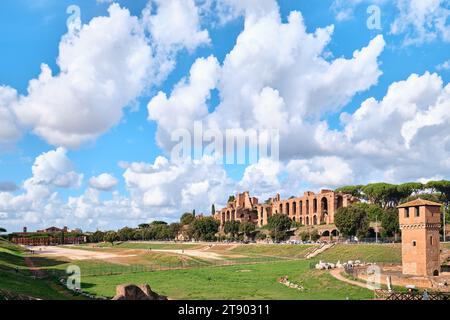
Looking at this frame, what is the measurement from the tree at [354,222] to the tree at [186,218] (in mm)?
77372

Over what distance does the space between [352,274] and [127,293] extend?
23.7m

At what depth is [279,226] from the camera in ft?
362

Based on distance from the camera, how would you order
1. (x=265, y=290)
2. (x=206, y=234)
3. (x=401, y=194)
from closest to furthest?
1. (x=265, y=290)
2. (x=401, y=194)
3. (x=206, y=234)

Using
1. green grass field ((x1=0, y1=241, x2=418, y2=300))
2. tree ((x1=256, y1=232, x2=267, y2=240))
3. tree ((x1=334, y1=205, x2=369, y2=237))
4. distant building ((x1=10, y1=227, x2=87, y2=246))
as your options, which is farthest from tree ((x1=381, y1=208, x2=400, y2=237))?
distant building ((x1=10, y1=227, x2=87, y2=246))

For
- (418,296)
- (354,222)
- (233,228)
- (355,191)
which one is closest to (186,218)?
(233,228)

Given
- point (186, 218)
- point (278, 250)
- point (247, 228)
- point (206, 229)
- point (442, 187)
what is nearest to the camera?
point (278, 250)

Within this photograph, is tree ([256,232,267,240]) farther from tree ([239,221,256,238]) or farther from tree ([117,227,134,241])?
tree ([117,227,134,241])

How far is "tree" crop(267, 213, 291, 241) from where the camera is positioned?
109 metres

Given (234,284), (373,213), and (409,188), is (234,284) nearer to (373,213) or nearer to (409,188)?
(373,213)

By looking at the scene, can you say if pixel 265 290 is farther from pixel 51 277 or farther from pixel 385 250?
pixel 385 250

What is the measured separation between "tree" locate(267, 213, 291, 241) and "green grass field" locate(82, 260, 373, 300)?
5128cm

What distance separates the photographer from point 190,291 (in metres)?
39.3

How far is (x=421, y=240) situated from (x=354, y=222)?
4599 centimetres
